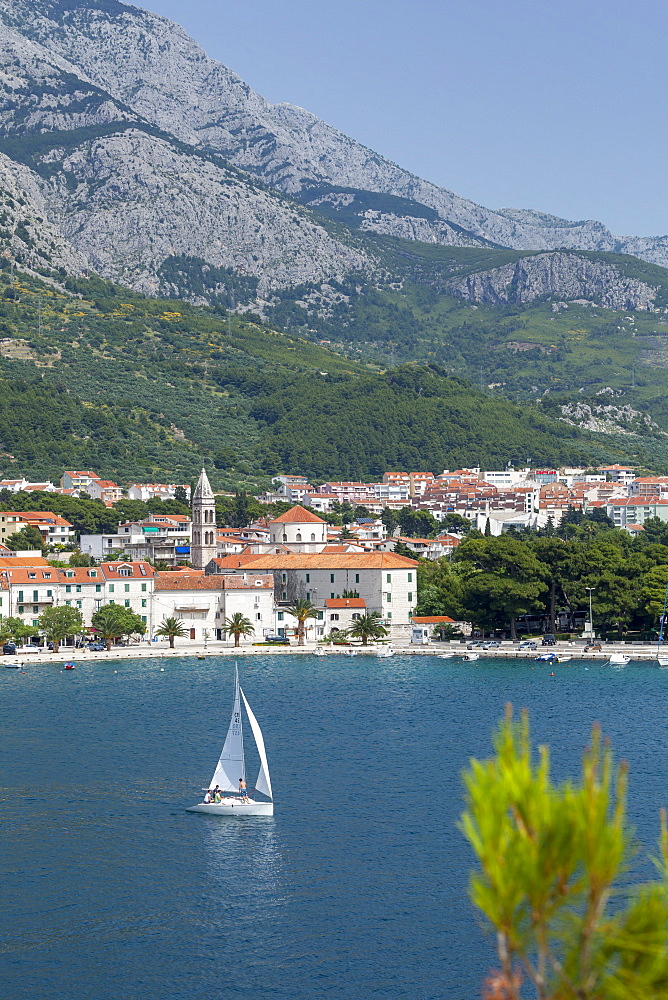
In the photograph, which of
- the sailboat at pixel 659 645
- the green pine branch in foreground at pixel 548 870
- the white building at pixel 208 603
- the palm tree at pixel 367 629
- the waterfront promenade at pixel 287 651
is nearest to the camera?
the green pine branch in foreground at pixel 548 870

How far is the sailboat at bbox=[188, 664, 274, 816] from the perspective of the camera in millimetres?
43625

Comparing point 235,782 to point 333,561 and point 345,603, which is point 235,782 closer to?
point 345,603

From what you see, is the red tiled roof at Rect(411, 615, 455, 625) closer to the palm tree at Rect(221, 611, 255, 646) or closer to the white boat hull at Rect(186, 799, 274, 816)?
the palm tree at Rect(221, 611, 255, 646)

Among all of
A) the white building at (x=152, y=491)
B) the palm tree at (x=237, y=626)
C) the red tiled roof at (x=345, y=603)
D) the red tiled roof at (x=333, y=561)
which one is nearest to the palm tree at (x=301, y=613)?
the red tiled roof at (x=345, y=603)

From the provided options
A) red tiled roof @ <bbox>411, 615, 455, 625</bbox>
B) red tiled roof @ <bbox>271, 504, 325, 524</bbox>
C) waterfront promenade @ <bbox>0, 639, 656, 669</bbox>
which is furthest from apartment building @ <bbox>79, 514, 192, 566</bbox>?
red tiled roof @ <bbox>411, 615, 455, 625</bbox>

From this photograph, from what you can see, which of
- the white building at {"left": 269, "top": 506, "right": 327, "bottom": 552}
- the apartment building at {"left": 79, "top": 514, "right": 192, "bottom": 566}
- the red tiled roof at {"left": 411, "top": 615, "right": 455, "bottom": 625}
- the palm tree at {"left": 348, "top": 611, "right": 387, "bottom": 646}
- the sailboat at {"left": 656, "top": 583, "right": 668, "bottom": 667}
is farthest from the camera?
the apartment building at {"left": 79, "top": 514, "right": 192, "bottom": 566}

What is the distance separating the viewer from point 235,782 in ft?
151

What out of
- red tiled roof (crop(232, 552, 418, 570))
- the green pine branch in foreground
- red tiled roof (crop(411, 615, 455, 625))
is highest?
red tiled roof (crop(232, 552, 418, 570))

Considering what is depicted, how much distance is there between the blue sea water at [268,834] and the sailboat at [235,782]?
0.56 metres

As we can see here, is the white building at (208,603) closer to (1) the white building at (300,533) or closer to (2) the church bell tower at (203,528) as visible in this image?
(1) the white building at (300,533)

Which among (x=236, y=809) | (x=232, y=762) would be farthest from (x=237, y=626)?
(x=236, y=809)

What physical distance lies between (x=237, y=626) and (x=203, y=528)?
22601 millimetres

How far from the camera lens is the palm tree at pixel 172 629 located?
8988 centimetres

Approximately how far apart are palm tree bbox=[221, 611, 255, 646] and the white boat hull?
155 ft
